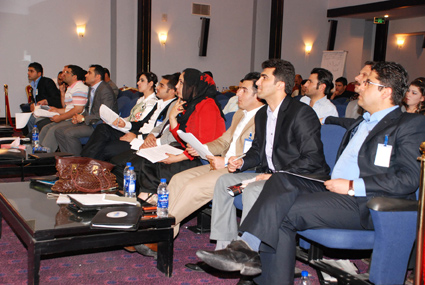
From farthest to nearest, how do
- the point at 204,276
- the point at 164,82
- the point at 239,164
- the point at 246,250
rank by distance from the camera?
1. the point at 164,82
2. the point at 239,164
3. the point at 204,276
4. the point at 246,250

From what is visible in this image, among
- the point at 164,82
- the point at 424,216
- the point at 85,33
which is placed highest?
the point at 85,33

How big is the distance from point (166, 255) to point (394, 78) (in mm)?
1658

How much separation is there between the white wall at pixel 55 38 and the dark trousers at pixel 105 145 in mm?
6547

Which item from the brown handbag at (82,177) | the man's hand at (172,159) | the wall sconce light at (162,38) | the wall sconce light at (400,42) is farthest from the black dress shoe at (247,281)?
the wall sconce light at (400,42)

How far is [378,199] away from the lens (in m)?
2.10

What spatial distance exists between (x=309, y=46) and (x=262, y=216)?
487 inches

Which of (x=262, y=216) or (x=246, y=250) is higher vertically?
(x=262, y=216)

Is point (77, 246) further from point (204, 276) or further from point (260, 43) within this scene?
point (260, 43)

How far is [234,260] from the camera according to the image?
87.0 inches

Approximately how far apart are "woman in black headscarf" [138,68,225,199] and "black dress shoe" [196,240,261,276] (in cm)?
154

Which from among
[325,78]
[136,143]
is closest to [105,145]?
[136,143]

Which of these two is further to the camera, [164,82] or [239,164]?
[164,82]

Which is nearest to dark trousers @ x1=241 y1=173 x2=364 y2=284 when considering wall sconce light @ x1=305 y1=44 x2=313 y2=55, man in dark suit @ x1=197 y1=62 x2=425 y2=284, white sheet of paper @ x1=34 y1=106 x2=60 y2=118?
man in dark suit @ x1=197 y1=62 x2=425 y2=284

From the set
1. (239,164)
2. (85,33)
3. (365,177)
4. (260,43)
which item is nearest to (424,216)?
(365,177)
